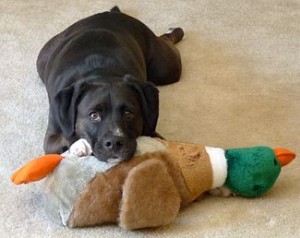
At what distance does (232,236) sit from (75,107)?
2.04 feet

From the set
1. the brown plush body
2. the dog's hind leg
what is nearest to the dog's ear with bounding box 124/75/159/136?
the brown plush body

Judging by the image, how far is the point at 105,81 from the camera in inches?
83.6

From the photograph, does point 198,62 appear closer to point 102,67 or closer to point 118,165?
point 102,67

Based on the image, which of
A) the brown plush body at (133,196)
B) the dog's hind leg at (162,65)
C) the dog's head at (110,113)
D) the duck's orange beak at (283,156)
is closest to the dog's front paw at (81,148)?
the dog's head at (110,113)

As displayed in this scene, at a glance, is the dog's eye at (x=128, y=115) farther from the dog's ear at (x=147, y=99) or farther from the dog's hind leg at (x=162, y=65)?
the dog's hind leg at (x=162, y=65)

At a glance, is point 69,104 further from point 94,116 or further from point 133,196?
point 133,196

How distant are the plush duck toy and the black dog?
7 centimetres

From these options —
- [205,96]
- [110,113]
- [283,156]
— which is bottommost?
[205,96]

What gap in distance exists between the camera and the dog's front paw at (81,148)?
6.48ft

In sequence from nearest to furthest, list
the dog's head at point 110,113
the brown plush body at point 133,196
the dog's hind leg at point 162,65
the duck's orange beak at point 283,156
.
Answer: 1. the brown plush body at point 133,196
2. the dog's head at point 110,113
3. the duck's orange beak at point 283,156
4. the dog's hind leg at point 162,65

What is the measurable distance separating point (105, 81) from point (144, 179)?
1.41ft

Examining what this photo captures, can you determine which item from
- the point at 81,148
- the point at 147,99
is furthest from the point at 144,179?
the point at 147,99

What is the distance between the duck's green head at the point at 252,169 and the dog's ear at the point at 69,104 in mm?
487

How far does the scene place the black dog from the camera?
1992 millimetres
